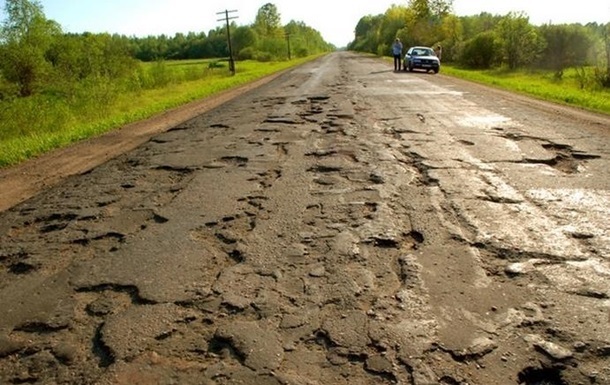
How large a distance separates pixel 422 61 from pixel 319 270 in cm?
2292

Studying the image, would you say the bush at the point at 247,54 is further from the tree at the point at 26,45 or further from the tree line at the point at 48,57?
the tree at the point at 26,45

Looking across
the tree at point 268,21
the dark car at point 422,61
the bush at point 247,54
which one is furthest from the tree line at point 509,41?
the tree at point 268,21

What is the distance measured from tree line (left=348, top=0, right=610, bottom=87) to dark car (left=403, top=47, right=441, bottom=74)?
5.82 meters

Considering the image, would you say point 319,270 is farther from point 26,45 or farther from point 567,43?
point 567,43

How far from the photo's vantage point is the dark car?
23.9 metres

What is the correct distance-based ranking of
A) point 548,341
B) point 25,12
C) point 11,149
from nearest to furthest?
point 548,341
point 11,149
point 25,12

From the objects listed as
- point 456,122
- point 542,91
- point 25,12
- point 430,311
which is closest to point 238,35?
point 25,12

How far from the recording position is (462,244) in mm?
3357

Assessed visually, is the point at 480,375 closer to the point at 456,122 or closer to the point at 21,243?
the point at 21,243

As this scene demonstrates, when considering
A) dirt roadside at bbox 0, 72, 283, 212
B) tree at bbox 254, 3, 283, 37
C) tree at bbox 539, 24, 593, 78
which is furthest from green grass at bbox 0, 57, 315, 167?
tree at bbox 254, 3, 283, 37

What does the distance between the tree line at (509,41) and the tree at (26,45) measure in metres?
29.7

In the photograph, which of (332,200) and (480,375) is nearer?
(480,375)

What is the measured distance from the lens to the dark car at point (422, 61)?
23.9 m

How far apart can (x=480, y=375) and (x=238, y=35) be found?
287 feet
